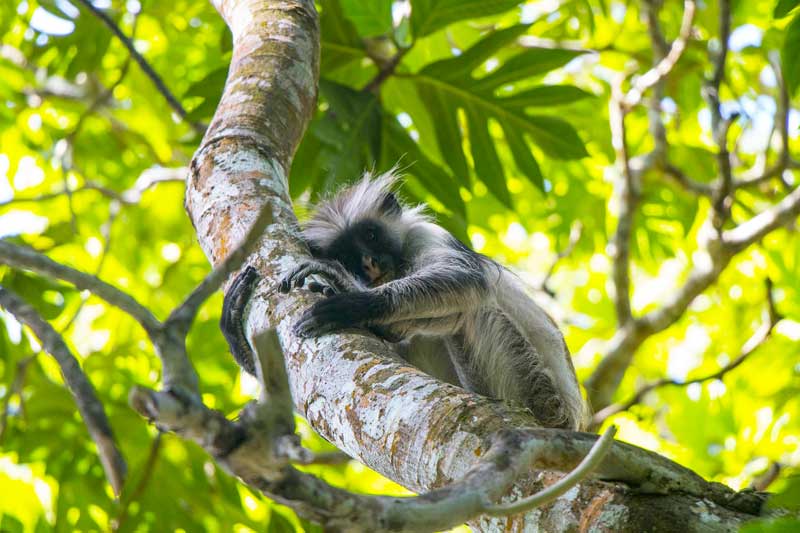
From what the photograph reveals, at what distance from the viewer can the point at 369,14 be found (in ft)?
16.3

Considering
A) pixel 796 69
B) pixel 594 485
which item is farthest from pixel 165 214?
pixel 594 485

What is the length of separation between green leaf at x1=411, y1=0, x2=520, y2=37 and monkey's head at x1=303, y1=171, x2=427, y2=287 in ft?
3.07

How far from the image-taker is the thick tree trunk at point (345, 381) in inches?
68.6

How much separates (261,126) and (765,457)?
4.24 metres

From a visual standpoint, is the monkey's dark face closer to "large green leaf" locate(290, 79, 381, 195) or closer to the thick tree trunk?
"large green leaf" locate(290, 79, 381, 195)

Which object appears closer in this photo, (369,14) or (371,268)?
(371,268)

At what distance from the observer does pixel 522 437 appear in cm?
163

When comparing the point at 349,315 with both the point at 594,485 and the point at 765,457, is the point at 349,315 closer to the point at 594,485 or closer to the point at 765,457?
the point at 594,485

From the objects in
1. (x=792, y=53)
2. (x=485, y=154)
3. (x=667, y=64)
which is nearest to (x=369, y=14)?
(x=485, y=154)

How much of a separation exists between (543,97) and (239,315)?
317 cm

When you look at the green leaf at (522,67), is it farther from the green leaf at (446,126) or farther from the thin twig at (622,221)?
the thin twig at (622,221)

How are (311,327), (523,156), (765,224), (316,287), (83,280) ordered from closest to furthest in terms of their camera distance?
(83,280)
(311,327)
(316,287)
(523,156)
(765,224)

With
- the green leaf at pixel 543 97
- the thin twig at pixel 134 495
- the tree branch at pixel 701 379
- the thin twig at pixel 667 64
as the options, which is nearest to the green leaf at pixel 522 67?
the green leaf at pixel 543 97

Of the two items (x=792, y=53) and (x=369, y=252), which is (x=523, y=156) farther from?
(x=792, y=53)
